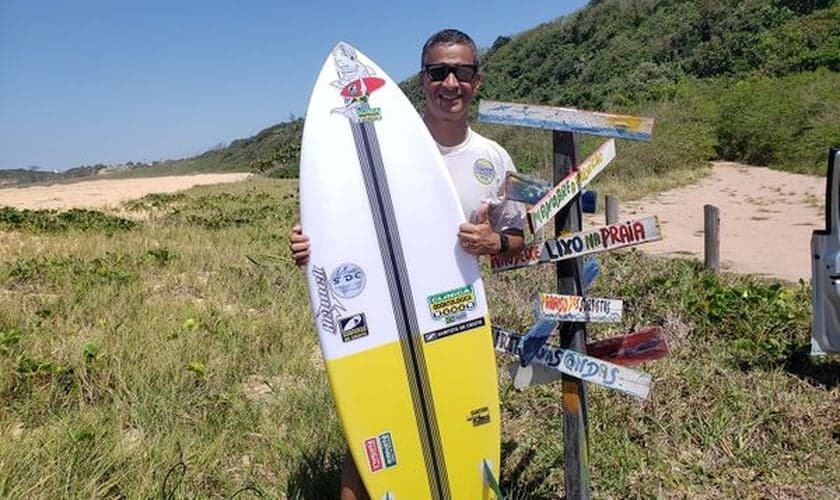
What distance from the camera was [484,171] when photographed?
2.18 m

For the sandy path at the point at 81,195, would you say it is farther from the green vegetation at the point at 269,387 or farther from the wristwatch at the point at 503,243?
the wristwatch at the point at 503,243

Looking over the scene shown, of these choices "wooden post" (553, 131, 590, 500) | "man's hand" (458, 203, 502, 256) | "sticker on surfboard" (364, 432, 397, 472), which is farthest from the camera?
"sticker on surfboard" (364, 432, 397, 472)

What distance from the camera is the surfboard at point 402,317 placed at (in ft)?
7.28

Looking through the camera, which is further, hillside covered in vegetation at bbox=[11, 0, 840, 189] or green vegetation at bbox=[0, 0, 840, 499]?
hillside covered in vegetation at bbox=[11, 0, 840, 189]

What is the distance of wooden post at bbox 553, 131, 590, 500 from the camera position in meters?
1.96

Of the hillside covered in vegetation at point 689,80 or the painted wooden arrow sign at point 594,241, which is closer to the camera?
the painted wooden arrow sign at point 594,241

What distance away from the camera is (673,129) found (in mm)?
21172

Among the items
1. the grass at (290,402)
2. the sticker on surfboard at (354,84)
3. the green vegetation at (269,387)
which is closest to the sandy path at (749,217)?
the green vegetation at (269,387)

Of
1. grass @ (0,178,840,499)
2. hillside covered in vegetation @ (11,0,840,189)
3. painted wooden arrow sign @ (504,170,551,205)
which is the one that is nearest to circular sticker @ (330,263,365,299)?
painted wooden arrow sign @ (504,170,551,205)

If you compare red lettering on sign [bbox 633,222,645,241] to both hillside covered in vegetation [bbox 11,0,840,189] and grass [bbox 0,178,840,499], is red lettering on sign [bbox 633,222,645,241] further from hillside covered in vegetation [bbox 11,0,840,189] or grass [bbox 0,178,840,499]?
hillside covered in vegetation [bbox 11,0,840,189]

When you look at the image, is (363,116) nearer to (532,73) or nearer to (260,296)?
(260,296)

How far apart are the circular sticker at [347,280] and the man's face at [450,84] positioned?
645mm

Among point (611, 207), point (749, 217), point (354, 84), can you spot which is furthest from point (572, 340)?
point (749, 217)

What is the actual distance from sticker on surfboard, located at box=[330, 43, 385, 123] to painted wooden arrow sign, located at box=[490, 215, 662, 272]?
0.85 m
